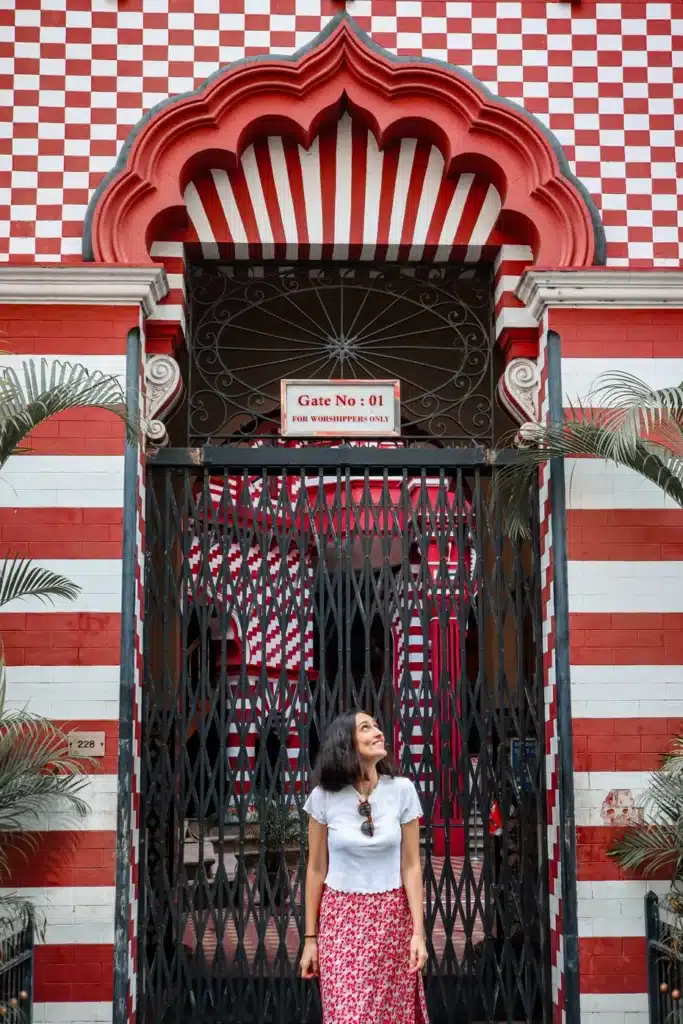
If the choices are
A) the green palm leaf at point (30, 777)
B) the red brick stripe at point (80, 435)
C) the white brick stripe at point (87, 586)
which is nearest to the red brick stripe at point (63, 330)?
the red brick stripe at point (80, 435)

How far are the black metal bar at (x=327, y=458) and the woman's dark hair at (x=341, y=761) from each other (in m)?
2.49

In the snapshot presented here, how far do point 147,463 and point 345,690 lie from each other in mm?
1743

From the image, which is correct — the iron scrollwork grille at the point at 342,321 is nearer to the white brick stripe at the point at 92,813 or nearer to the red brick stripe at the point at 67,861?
the white brick stripe at the point at 92,813

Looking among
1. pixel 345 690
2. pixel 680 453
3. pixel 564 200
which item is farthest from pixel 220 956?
pixel 564 200

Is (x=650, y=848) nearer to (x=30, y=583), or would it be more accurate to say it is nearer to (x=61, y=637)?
(x=61, y=637)

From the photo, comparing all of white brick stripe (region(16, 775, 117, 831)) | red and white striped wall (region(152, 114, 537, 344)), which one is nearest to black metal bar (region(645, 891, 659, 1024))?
white brick stripe (region(16, 775, 117, 831))

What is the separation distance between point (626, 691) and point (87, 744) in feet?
9.39

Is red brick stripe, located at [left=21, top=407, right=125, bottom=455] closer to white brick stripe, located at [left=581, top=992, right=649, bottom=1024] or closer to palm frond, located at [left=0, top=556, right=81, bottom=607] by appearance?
palm frond, located at [left=0, top=556, right=81, bottom=607]

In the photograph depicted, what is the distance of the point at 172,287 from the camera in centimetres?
762

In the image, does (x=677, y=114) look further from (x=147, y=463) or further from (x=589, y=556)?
(x=147, y=463)

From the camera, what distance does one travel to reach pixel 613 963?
673 cm

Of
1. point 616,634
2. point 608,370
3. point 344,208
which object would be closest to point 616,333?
point 608,370

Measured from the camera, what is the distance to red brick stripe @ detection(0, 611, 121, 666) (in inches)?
268

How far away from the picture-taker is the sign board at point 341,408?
7.82 m
